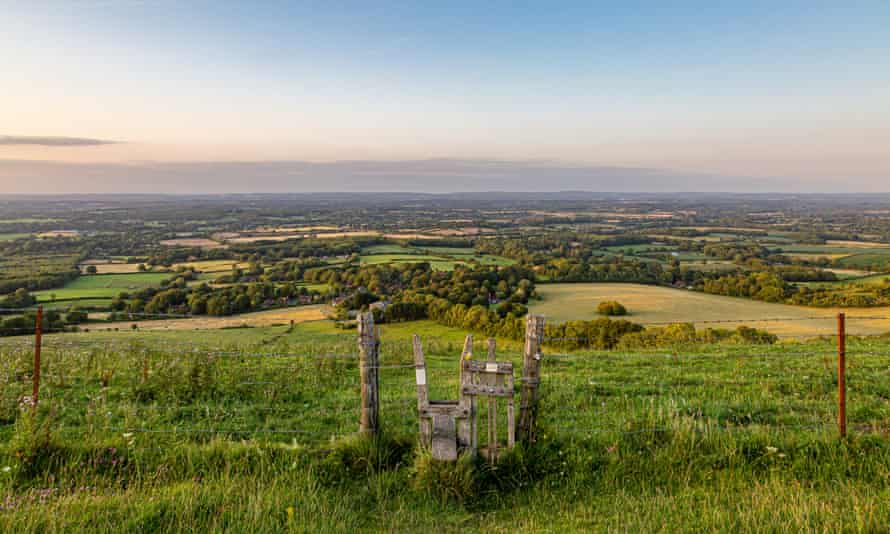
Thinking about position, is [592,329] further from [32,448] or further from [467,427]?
[32,448]

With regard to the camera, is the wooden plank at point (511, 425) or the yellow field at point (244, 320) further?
the yellow field at point (244, 320)

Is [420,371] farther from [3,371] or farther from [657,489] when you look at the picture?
[3,371]

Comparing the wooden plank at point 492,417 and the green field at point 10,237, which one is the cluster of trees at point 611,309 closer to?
the wooden plank at point 492,417

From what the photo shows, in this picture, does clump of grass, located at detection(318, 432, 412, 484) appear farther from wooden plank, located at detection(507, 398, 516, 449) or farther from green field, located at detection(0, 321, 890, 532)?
wooden plank, located at detection(507, 398, 516, 449)

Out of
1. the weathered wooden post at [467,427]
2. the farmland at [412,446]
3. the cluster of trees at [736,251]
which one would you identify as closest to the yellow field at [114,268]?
the farmland at [412,446]

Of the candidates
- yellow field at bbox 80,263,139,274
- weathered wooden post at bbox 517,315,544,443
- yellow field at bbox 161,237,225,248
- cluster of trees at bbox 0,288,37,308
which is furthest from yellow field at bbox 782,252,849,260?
yellow field at bbox 161,237,225,248

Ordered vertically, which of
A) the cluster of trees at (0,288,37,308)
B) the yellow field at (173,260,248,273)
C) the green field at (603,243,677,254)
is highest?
A: the green field at (603,243,677,254)
